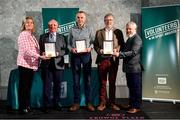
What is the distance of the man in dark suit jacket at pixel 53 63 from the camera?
545cm

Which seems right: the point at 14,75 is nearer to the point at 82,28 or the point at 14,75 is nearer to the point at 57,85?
the point at 57,85

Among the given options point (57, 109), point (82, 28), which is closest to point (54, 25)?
point (82, 28)

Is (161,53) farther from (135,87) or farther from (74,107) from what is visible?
(74,107)

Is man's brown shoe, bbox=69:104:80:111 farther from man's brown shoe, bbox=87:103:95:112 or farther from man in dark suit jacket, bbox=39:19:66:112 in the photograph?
man in dark suit jacket, bbox=39:19:66:112

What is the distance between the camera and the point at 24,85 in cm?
532

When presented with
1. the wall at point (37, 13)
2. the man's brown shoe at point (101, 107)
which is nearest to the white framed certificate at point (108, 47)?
the man's brown shoe at point (101, 107)

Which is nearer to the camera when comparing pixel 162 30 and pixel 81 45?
pixel 81 45

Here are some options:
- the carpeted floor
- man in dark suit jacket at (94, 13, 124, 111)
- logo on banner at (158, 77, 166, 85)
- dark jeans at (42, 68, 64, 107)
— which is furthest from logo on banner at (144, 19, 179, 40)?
dark jeans at (42, 68, 64, 107)

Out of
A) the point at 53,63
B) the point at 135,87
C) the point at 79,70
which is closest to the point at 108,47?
the point at 79,70

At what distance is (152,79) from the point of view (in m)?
6.38

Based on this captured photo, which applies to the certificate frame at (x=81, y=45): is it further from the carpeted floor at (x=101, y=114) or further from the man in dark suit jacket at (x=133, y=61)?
the carpeted floor at (x=101, y=114)

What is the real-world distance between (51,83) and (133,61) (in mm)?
1318

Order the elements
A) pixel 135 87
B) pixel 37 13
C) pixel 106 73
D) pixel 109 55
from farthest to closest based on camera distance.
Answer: pixel 37 13 → pixel 106 73 → pixel 109 55 → pixel 135 87

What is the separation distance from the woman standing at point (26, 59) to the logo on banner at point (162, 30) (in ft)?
6.90
